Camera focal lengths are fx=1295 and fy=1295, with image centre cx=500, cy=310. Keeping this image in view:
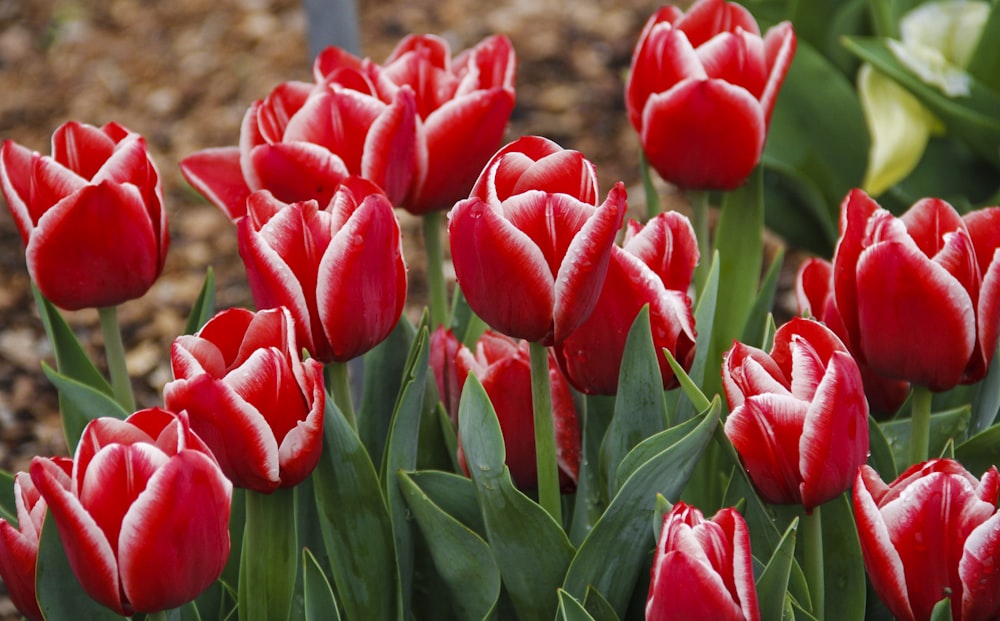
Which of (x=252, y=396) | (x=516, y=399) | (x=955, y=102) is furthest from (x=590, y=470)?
(x=955, y=102)

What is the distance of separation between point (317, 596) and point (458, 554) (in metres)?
0.10

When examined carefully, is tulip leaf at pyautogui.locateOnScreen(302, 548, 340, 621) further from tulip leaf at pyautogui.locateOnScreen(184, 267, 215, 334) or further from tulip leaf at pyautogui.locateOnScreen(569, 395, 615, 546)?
tulip leaf at pyautogui.locateOnScreen(184, 267, 215, 334)

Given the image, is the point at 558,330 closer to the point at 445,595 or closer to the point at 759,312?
the point at 445,595

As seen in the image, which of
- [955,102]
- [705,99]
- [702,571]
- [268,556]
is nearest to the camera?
[702,571]

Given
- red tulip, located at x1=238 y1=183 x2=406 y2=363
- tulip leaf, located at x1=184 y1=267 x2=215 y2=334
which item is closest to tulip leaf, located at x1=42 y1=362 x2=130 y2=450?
tulip leaf, located at x1=184 y1=267 x2=215 y2=334

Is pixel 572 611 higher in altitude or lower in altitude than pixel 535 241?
lower

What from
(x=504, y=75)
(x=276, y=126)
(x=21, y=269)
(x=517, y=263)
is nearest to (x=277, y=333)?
(x=517, y=263)

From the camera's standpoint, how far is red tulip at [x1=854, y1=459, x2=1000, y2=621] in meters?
0.77

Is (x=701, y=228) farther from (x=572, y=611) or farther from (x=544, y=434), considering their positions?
(x=572, y=611)

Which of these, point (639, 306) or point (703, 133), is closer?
point (639, 306)

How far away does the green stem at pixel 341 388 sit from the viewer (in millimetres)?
941

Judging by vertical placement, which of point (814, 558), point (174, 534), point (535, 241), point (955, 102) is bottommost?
point (955, 102)

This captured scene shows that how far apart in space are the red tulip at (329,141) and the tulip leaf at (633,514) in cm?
30

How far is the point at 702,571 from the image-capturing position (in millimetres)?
694
